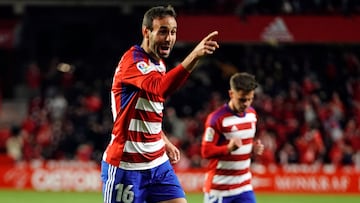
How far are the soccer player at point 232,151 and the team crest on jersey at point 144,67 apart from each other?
2.43m

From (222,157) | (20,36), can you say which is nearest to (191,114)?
(20,36)

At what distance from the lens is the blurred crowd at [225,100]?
62.3 ft

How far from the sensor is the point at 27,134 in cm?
1980

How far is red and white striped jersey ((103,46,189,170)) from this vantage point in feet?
20.3

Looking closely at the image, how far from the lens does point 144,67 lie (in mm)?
6121

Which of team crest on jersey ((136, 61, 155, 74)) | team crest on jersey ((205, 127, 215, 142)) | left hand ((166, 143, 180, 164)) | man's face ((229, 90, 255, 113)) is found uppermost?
team crest on jersey ((136, 61, 155, 74))

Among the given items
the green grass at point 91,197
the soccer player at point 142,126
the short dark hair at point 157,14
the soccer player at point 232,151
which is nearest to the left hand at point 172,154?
the soccer player at point 142,126

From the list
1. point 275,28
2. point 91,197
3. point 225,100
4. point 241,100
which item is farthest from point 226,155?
point 275,28

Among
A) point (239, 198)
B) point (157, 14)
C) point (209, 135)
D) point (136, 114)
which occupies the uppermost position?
point (157, 14)

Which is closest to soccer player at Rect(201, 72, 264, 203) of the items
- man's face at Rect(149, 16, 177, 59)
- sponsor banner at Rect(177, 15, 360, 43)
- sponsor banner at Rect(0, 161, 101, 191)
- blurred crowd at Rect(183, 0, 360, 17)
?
man's face at Rect(149, 16, 177, 59)

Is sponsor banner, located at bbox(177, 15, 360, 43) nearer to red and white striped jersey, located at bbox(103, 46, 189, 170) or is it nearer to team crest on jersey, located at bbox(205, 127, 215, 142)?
team crest on jersey, located at bbox(205, 127, 215, 142)

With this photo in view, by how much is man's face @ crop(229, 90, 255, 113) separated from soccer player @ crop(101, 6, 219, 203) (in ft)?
6.64

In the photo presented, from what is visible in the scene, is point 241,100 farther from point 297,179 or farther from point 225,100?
point 225,100

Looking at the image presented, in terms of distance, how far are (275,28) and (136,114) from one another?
15.8m
